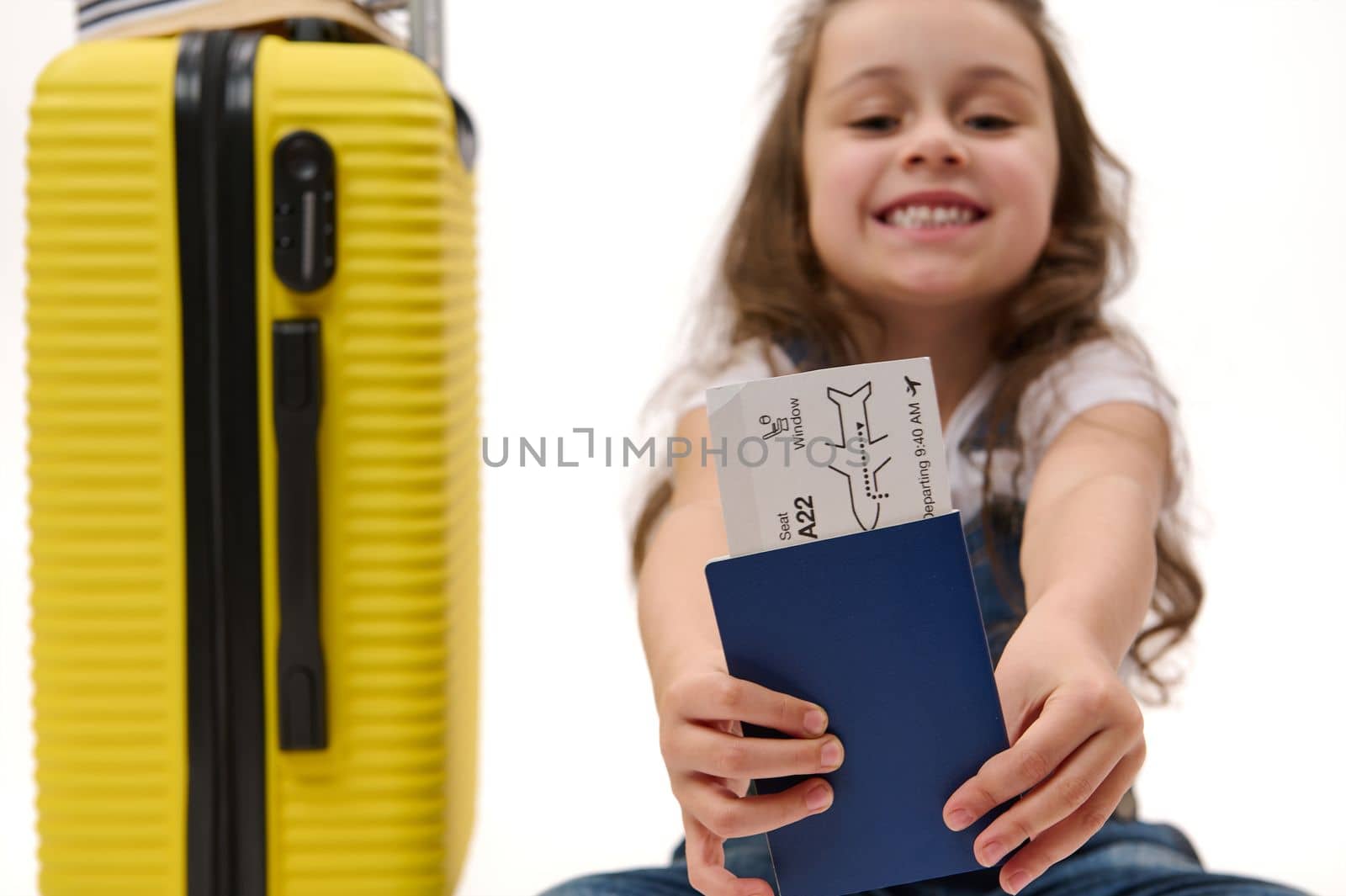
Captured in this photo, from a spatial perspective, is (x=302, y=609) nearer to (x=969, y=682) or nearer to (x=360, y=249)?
(x=360, y=249)

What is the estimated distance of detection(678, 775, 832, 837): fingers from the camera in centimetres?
58

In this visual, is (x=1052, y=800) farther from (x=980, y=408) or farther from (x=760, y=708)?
(x=980, y=408)

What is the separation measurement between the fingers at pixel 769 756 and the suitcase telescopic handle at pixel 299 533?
341mm

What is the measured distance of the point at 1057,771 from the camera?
0.57 meters

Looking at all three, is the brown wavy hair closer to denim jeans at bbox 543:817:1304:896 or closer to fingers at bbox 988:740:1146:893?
denim jeans at bbox 543:817:1304:896

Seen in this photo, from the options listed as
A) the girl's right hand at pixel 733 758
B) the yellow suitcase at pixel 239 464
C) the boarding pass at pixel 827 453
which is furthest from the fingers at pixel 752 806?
the yellow suitcase at pixel 239 464

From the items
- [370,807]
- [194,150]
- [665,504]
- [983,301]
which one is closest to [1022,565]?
[983,301]

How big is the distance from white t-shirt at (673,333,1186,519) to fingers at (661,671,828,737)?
0.32 m

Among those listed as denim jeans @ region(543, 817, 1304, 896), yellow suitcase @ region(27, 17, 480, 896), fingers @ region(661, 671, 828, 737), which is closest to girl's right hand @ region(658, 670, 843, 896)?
fingers @ region(661, 671, 828, 737)

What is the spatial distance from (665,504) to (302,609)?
32cm

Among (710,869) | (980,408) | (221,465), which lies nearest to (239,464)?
(221,465)

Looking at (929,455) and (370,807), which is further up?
(929,455)

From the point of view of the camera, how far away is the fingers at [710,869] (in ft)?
2.04

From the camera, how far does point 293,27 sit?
875mm
